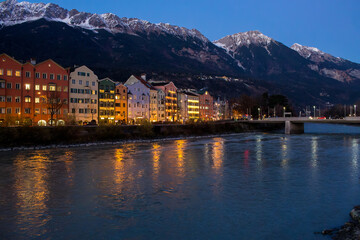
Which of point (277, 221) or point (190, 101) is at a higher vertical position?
point (190, 101)

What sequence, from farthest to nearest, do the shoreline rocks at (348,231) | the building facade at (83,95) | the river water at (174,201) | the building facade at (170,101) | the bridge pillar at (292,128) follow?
the building facade at (170,101), the bridge pillar at (292,128), the building facade at (83,95), the river water at (174,201), the shoreline rocks at (348,231)

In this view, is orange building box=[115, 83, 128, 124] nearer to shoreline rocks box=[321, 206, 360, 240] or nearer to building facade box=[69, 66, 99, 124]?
building facade box=[69, 66, 99, 124]

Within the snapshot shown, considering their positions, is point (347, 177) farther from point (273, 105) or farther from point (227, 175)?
point (273, 105)

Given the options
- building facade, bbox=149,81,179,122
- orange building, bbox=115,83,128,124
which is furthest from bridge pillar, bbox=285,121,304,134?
orange building, bbox=115,83,128,124

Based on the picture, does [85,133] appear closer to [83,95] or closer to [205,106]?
Result: [83,95]

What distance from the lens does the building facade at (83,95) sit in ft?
271

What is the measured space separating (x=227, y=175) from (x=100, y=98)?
2668 inches

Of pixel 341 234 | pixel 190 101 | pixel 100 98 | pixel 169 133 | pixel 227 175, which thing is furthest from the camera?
pixel 190 101

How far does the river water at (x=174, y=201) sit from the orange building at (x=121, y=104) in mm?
62669

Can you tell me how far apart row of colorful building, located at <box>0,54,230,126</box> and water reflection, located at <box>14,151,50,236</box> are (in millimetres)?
30750

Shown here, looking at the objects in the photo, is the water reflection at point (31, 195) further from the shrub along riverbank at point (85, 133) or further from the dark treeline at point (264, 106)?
A: the dark treeline at point (264, 106)

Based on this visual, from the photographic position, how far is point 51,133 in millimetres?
60375

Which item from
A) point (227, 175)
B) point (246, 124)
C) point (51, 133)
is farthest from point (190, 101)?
point (227, 175)

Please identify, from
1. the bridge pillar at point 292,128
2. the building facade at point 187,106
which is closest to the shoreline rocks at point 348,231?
the bridge pillar at point 292,128
